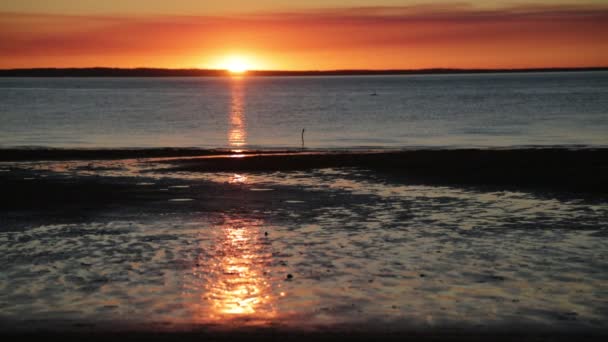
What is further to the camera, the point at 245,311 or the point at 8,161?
the point at 8,161

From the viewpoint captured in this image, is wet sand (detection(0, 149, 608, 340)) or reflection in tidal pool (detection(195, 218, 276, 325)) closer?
wet sand (detection(0, 149, 608, 340))

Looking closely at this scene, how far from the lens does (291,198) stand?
24.2 m

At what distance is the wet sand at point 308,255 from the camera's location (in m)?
11.1

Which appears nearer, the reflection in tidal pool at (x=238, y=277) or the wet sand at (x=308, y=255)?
the wet sand at (x=308, y=255)

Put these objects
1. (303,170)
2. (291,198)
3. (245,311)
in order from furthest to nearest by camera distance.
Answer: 1. (303,170)
2. (291,198)
3. (245,311)

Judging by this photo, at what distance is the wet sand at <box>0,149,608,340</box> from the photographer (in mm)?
11141

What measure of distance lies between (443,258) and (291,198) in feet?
30.7

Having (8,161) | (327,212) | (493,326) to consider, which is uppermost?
(8,161)

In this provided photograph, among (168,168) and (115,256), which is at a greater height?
(168,168)

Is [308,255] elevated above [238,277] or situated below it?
above

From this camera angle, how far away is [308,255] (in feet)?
51.9

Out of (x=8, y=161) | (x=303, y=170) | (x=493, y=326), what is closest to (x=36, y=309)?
(x=493, y=326)

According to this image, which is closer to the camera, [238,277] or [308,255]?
[238,277]

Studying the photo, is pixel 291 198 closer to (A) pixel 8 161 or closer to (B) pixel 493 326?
(B) pixel 493 326
